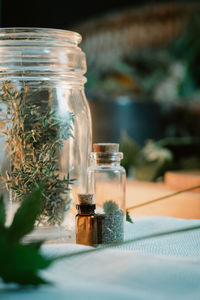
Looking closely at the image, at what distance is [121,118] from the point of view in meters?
1.37

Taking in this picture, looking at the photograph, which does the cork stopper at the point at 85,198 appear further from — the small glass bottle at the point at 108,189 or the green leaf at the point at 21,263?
the green leaf at the point at 21,263

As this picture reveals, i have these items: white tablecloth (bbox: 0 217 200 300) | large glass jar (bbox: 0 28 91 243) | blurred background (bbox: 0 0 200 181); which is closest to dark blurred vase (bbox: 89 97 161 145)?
blurred background (bbox: 0 0 200 181)

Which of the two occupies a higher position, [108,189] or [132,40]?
[132,40]

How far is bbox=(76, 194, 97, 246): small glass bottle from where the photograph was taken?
0.46 metres

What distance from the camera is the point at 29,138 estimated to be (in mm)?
485

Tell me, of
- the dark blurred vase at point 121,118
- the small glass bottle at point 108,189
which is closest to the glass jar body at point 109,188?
the small glass bottle at point 108,189

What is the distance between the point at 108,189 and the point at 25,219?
217 millimetres

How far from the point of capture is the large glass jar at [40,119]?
1.59 ft

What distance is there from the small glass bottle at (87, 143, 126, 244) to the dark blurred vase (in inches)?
32.4

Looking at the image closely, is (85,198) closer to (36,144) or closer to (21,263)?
(36,144)

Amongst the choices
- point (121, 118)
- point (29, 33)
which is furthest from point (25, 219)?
point (121, 118)

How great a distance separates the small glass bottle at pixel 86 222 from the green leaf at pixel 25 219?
155 mm

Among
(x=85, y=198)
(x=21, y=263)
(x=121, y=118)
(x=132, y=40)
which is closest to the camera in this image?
(x=21, y=263)

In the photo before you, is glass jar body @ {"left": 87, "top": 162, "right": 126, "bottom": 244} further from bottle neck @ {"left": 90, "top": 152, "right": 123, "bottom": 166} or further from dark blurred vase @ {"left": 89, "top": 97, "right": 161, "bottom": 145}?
dark blurred vase @ {"left": 89, "top": 97, "right": 161, "bottom": 145}
